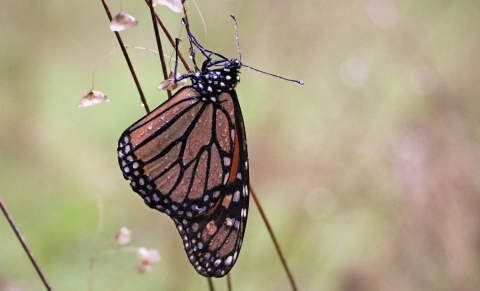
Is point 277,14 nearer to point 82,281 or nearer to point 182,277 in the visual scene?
point 182,277

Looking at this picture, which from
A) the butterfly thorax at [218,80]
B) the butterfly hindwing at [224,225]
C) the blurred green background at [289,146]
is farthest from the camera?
the blurred green background at [289,146]

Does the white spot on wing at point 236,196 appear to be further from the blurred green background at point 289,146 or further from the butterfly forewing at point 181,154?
the blurred green background at point 289,146

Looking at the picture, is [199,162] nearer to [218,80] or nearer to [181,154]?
[181,154]

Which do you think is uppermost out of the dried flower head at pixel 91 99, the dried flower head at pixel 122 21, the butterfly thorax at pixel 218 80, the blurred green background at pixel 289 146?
the dried flower head at pixel 122 21

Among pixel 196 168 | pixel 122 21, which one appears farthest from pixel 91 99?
pixel 196 168

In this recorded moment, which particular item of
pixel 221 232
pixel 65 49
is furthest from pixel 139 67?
pixel 221 232

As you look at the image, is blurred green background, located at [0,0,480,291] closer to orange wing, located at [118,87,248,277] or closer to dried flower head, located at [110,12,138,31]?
orange wing, located at [118,87,248,277]

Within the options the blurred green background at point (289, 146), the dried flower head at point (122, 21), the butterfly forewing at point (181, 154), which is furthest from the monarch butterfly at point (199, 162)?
the blurred green background at point (289, 146)
